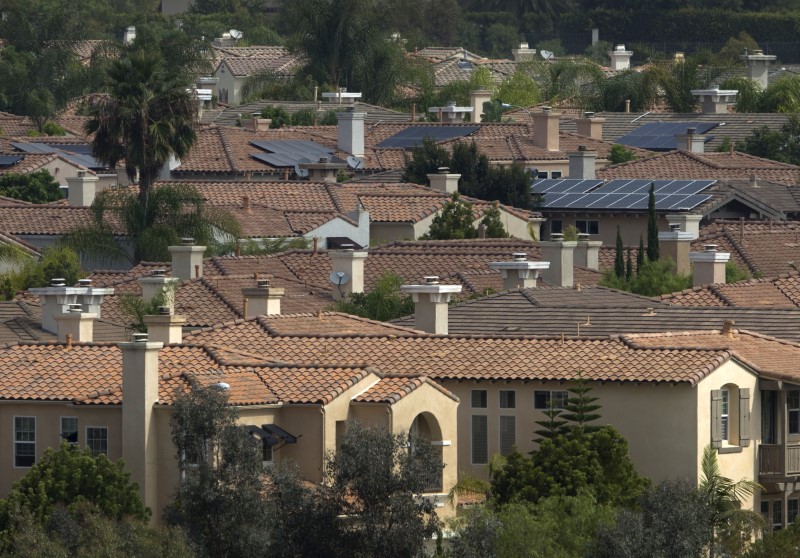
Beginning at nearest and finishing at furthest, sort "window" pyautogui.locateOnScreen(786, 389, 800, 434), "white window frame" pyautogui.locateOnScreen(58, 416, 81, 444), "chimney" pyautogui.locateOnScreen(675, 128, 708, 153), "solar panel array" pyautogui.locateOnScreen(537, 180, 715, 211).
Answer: "white window frame" pyautogui.locateOnScreen(58, 416, 81, 444) < "window" pyautogui.locateOnScreen(786, 389, 800, 434) < "solar panel array" pyautogui.locateOnScreen(537, 180, 715, 211) < "chimney" pyautogui.locateOnScreen(675, 128, 708, 153)

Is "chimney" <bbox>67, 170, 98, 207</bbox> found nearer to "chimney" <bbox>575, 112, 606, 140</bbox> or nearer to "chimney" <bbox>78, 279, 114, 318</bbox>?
"chimney" <bbox>575, 112, 606, 140</bbox>

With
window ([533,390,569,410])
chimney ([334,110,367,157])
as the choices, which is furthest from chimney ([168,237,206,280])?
chimney ([334,110,367,157])

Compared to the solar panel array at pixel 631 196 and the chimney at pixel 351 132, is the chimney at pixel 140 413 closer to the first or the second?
the solar panel array at pixel 631 196

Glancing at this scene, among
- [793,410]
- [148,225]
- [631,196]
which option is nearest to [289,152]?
[631,196]

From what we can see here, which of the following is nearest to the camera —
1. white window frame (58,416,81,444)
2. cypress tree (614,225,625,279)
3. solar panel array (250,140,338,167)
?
white window frame (58,416,81,444)

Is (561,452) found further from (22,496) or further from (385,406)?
(22,496)

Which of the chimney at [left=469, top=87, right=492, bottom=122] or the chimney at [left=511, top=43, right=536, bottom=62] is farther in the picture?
the chimney at [left=511, top=43, right=536, bottom=62]

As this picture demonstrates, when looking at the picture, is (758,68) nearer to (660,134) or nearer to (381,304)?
(660,134)
